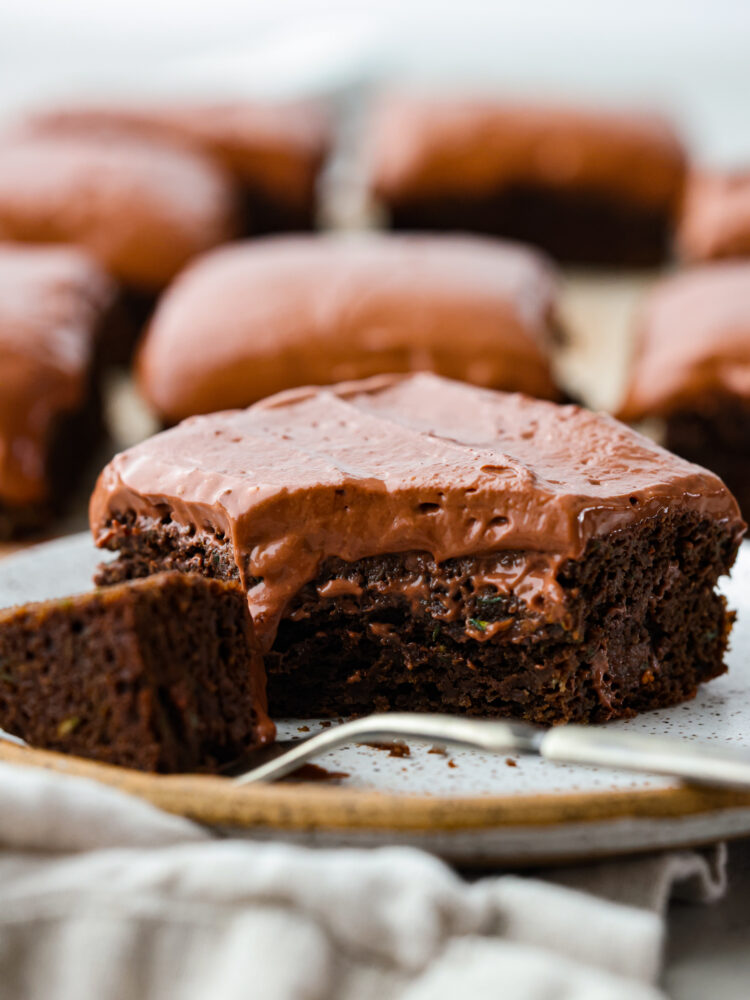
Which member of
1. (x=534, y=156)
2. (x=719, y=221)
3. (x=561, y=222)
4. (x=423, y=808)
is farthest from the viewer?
(x=561, y=222)

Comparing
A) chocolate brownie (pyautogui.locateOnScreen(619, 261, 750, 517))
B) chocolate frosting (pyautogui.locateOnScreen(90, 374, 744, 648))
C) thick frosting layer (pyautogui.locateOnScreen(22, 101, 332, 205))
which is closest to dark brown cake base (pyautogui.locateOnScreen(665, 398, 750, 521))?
chocolate brownie (pyautogui.locateOnScreen(619, 261, 750, 517))

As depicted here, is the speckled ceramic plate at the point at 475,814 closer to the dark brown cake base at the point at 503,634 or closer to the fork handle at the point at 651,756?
the fork handle at the point at 651,756

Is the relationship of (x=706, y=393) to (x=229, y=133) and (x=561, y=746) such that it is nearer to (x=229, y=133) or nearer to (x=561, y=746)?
(x=561, y=746)

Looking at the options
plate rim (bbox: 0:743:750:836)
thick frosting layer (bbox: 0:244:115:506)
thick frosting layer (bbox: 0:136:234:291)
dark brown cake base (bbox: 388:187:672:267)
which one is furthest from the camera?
dark brown cake base (bbox: 388:187:672:267)

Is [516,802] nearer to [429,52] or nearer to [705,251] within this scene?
[705,251]

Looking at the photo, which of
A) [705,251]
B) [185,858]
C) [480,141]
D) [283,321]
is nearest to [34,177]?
[283,321]

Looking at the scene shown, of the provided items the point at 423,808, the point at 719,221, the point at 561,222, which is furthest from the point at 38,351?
the point at 561,222

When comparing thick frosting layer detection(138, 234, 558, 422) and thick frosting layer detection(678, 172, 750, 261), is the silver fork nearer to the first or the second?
thick frosting layer detection(138, 234, 558, 422)
